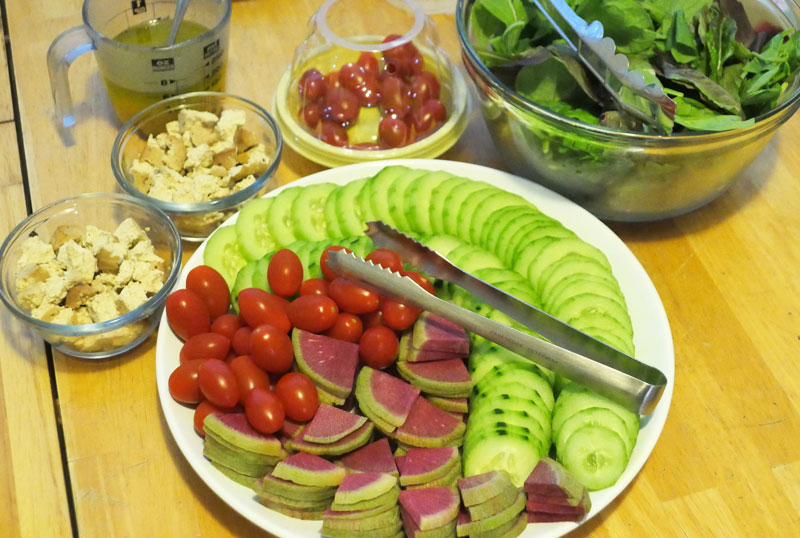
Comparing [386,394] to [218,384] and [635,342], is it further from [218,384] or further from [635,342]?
[635,342]

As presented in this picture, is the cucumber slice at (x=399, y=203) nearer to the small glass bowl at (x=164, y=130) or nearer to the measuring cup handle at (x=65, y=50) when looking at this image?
the small glass bowl at (x=164, y=130)

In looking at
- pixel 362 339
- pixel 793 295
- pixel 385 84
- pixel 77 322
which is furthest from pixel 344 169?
pixel 793 295

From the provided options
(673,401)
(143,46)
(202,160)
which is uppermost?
(143,46)

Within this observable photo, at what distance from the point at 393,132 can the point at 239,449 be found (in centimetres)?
98

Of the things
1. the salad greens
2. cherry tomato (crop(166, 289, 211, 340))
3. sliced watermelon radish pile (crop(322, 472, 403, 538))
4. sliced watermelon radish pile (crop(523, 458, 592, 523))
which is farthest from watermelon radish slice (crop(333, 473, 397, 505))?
the salad greens

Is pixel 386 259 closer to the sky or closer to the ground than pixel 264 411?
closer to the sky

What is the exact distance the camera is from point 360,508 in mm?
1282

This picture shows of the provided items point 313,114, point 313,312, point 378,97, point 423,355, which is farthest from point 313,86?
point 423,355

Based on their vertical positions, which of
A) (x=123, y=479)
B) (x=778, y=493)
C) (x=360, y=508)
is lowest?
(x=123, y=479)

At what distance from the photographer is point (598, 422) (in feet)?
4.46

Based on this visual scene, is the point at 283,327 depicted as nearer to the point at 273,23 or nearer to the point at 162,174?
the point at 162,174

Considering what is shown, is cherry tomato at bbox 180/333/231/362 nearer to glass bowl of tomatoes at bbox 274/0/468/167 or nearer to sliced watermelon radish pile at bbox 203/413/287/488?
sliced watermelon radish pile at bbox 203/413/287/488

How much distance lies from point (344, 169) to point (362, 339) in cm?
57

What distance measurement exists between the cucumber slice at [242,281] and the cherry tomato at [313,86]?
2.12 feet
